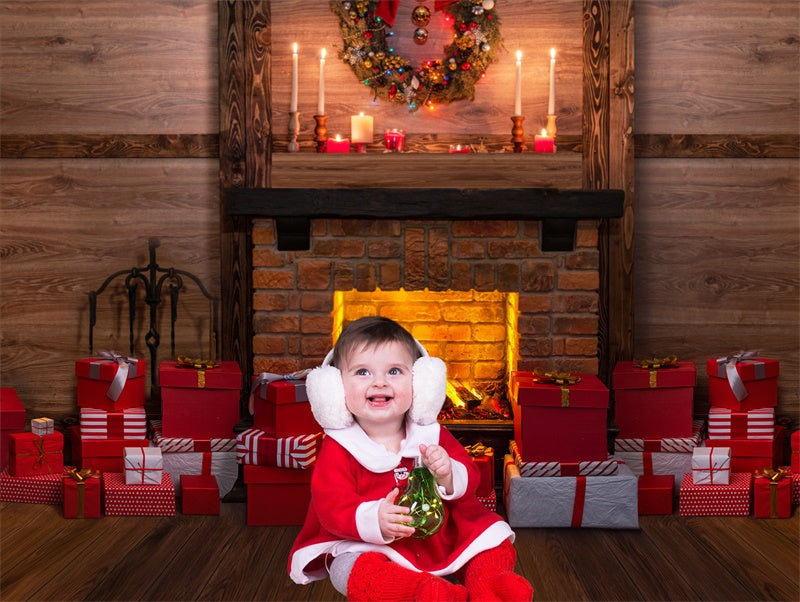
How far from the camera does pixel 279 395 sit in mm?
3320

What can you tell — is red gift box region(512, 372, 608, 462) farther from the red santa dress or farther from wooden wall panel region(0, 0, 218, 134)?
wooden wall panel region(0, 0, 218, 134)

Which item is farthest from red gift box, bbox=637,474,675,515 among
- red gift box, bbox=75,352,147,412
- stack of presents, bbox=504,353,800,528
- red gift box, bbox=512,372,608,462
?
red gift box, bbox=75,352,147,412

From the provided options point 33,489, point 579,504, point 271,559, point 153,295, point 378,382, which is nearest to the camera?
point 378,382

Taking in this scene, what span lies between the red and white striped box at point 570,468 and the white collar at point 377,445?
1.36 meters

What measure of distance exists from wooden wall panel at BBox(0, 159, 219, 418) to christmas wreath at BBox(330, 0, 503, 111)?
82 cm

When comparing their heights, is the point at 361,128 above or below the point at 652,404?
above

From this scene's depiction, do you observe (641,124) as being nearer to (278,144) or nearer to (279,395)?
(278,144)

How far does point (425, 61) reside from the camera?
3.88m

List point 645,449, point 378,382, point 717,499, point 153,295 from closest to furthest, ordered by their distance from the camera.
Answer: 1. point 378,382
2. point 717,499
3. point 645,449
4. point 153,295

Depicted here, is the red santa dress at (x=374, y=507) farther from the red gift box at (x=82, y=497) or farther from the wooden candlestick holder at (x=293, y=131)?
the wooden candlestick holder at (x=293, y=131)

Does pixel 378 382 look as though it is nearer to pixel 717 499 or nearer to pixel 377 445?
pixel 377 445

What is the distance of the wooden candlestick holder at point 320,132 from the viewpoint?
3787 millimetres

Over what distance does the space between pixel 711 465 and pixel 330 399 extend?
1.93 m

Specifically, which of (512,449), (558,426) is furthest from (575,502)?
(512,449)
